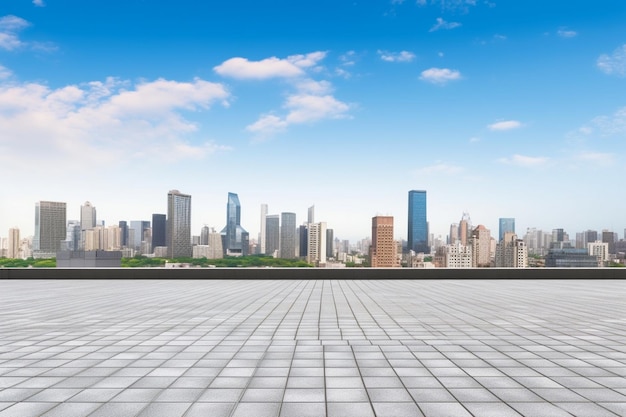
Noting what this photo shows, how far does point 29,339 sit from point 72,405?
3.86 m

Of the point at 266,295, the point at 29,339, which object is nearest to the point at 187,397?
the point at 29,339

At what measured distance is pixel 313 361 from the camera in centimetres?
599

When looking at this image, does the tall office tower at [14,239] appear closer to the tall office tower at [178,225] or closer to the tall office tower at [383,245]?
the tall office tower at [178,225]

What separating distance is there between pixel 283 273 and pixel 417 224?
88759 mm

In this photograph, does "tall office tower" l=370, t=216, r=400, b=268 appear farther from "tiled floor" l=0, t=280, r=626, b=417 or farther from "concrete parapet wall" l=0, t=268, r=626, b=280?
"tiled floor" l=0, t=280, r=626, b=417

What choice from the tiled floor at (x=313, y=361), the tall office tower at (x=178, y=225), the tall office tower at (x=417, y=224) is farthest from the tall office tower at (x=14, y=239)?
the tall office tower at (x=417, y=224)

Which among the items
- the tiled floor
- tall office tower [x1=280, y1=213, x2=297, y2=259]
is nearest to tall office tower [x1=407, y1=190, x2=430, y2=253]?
tall office tower [x1=280, y1=213, x2=297, y2=259]

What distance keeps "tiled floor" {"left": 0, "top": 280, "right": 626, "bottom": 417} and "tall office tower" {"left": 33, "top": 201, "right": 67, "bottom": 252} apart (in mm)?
32386

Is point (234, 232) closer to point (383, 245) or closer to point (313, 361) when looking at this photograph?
point (383, 245)

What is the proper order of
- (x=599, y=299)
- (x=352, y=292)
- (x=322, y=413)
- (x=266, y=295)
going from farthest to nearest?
(x=352, y=292), (x=266, y=295), (x=599, y=299), (x=322, y=413)

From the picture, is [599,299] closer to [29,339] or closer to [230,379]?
[230,379]

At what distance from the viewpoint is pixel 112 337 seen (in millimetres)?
7605

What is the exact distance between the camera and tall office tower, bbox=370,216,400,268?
3781 centimetres

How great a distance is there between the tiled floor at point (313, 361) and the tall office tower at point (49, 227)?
32.4m
